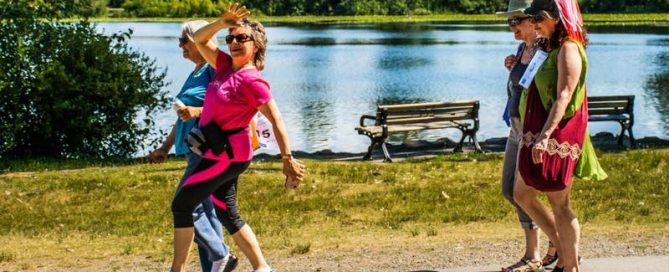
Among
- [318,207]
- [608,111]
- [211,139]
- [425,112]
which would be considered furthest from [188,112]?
[608,111]

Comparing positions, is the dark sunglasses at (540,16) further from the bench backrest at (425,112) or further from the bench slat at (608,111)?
the bench slat at (608,111)

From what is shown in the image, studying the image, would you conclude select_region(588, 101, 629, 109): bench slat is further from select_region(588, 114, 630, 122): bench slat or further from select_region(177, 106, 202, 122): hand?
select_region(177, 106, 202, 122): hand

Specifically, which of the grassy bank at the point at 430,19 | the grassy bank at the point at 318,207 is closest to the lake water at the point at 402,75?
the grassy bank at the point at 318,207

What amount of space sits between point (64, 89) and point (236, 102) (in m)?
11.5

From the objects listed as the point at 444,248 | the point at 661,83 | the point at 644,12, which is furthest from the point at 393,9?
the point at 444,248

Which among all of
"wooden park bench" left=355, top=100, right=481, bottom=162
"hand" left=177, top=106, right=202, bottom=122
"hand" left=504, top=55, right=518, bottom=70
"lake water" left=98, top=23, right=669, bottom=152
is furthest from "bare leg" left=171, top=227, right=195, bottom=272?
"lake water" left=98, top=23, right=669, bottom=152

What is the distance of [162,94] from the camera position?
60.6ft

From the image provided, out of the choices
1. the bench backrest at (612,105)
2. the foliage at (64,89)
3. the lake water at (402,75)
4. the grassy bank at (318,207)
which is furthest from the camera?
the lake water at (402,75)

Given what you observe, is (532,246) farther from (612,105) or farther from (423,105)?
(612,105)

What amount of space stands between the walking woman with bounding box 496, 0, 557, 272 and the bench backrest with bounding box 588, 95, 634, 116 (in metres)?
10.9

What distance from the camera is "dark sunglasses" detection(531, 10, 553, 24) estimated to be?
625cm

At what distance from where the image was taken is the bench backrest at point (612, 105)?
57.6 ft

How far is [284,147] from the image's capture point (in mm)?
6230

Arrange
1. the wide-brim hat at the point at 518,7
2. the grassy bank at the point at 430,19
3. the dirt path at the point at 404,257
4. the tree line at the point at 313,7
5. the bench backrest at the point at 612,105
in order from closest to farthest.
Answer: the wide-brim hat at the point at 518,7
the dirt path at the point at 404,257
the bench backrest at the point at 612,105
the grassy bank at the point at 430,19
the tree line at the point at 313,7
